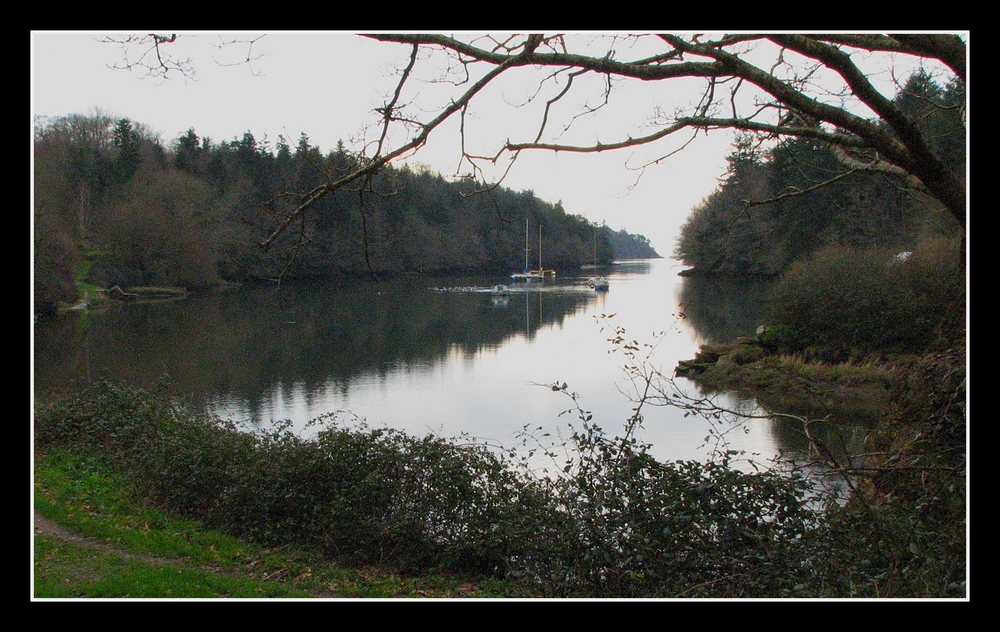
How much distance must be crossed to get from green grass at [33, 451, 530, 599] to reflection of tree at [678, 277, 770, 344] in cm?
1992

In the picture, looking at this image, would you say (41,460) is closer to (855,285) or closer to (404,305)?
(855,285)

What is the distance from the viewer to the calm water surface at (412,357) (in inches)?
527

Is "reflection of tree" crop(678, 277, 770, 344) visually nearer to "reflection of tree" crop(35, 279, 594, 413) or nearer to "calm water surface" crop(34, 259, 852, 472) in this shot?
Answer: "calm water surface" crop(34, 259, 852, 472)

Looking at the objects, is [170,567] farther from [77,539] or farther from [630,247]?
[630,247]

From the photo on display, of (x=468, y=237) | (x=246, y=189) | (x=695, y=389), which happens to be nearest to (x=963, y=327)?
(x=695, y=389)

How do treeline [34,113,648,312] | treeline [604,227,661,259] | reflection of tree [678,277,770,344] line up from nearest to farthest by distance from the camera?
reflection of tree [678,277,770,344] < treeline [34,113,648,312] < treeline [604,227,661,259]

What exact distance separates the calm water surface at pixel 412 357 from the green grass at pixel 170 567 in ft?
6.61

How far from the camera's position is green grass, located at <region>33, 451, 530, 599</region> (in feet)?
16.3

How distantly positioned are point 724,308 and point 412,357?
19.6m

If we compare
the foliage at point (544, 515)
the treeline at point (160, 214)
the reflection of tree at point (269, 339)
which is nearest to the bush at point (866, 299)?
the reflection of tree at point (269, 339)

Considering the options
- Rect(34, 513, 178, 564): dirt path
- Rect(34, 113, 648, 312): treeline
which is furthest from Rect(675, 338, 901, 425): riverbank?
Rect(34, 113, 648, 312): treeline

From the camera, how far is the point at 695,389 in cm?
1827

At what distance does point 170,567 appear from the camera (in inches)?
219

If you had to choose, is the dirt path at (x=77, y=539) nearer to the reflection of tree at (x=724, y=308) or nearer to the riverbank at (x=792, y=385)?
the riverbank at (x=792, y=385)
